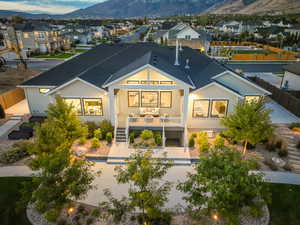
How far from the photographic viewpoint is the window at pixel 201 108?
1600 cm

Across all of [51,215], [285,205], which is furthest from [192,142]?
[51,215]

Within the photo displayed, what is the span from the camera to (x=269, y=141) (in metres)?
14.6

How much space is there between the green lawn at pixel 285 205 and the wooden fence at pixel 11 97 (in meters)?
24.0

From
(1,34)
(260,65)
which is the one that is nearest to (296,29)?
(260,65)

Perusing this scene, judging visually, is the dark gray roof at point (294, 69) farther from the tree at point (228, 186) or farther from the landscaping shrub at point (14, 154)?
the landscaping shrub at point (14, 154)

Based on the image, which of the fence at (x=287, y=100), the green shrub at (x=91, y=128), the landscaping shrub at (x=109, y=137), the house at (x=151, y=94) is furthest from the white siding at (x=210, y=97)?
the fence at (x=287, y=100)

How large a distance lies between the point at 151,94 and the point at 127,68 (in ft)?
9.67

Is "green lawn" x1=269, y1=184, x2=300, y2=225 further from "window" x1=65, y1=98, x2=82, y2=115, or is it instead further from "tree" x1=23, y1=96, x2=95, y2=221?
"window" x1=65, y1=98, x2=82, y2=115

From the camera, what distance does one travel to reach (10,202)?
32.2ft

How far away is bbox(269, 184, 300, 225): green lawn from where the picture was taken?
29.1 ft

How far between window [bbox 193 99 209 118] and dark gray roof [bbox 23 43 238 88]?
131 cm

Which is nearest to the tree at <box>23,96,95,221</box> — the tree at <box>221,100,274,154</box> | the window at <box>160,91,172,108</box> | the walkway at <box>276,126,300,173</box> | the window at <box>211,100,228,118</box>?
the tree at <box>221,100,274,154</box>

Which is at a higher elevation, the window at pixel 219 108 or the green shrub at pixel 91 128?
the window at pixel 219 108

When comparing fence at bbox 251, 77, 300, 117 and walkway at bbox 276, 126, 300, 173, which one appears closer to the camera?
walkway at bbox 276, 126, 300, 173
